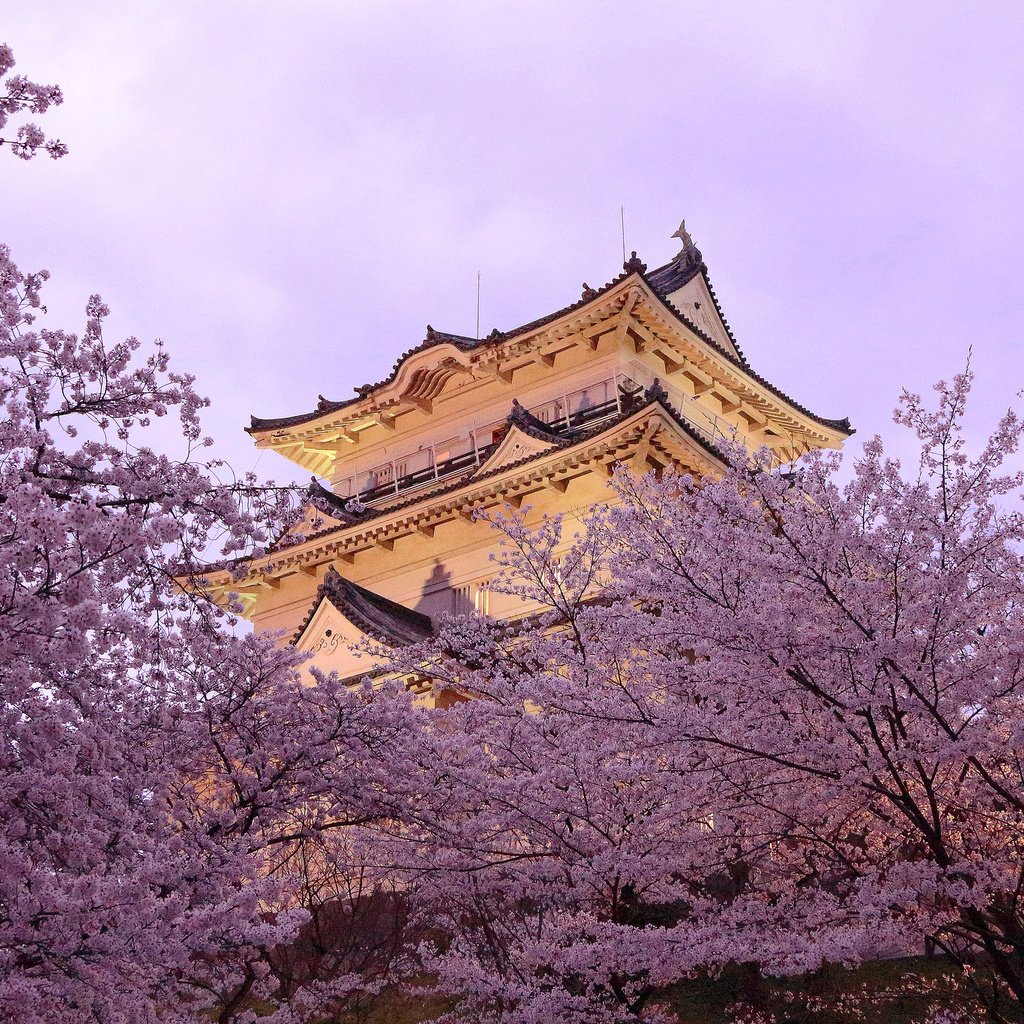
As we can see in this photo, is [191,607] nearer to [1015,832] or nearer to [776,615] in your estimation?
[776,615]

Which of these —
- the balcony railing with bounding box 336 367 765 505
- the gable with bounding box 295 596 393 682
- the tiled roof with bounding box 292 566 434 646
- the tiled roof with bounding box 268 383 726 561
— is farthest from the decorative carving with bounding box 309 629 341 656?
the balcony railing with bounding box 336 367 765 505

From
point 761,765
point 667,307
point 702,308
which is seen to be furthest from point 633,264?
point 761,765

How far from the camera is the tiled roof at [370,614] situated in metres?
20.4

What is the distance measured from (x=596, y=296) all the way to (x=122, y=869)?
1825 centimetres

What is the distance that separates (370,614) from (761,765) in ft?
42.5

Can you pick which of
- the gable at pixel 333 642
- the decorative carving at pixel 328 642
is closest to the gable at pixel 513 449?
the gable at pixel 333 642

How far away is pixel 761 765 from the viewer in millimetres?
8961

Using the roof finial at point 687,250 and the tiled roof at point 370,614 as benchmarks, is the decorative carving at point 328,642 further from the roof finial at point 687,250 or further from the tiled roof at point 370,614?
the roof finial at point 687,250

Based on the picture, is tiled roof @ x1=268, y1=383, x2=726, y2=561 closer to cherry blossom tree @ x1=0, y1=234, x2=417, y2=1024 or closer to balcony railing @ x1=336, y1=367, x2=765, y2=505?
balcony railing @ x1=336, y1=367, x2=765, y2=505

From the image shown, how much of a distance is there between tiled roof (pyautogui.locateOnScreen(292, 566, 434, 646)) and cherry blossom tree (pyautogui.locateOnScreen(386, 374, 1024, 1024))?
348 inches

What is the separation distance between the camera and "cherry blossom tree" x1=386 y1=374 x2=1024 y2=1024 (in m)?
7.81

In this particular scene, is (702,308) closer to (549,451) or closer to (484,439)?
(484,439)

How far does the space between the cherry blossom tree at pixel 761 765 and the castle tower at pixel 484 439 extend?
29.9ft

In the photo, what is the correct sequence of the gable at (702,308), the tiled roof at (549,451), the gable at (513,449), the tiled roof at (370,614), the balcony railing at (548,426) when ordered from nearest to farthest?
the tiled roof at (549,451) → the tiled roof at (370,614) → the gable at (513,449) → the balcony railing at (548,426) → the gable at (702,308)
